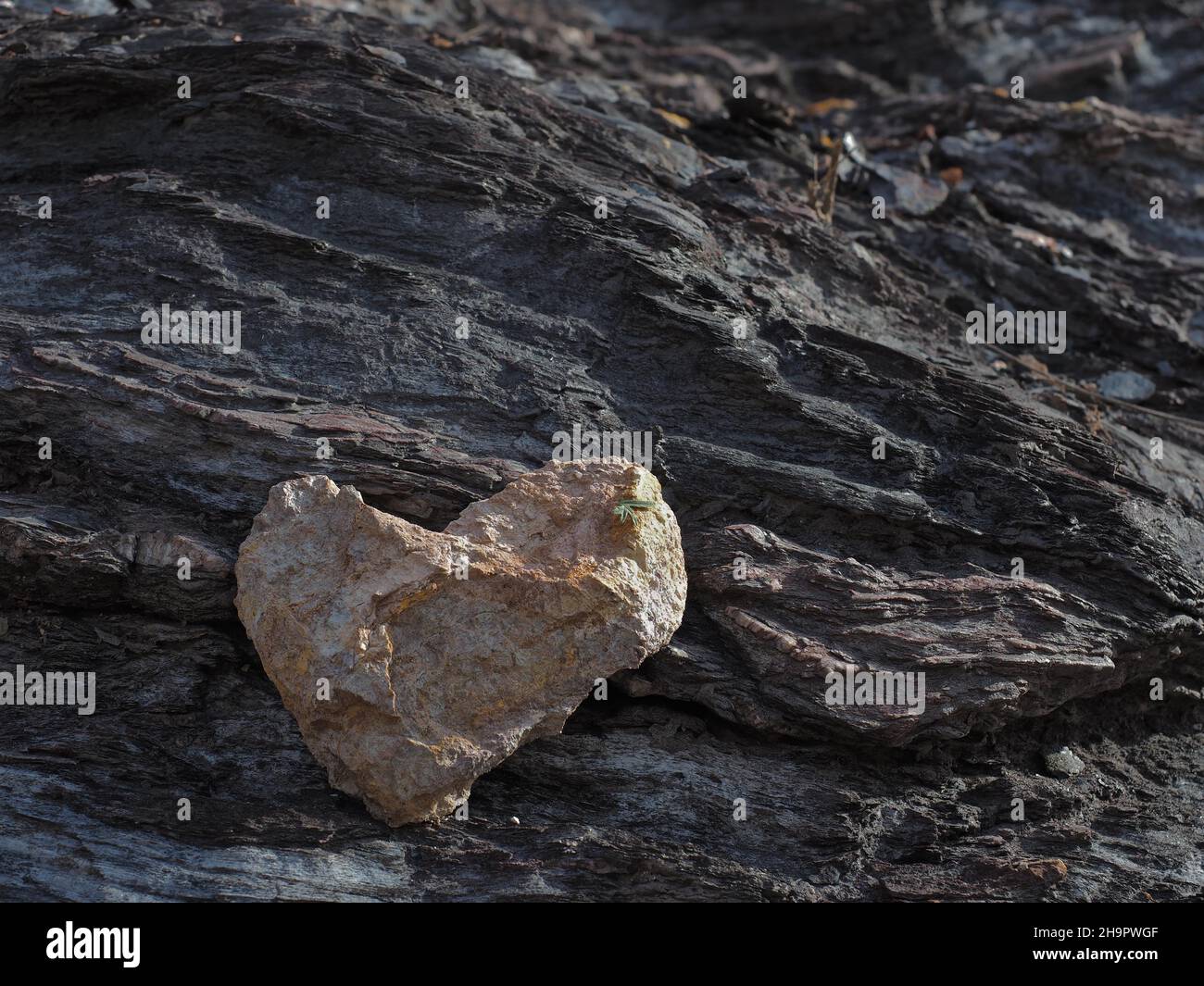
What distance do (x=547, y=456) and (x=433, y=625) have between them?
171cm

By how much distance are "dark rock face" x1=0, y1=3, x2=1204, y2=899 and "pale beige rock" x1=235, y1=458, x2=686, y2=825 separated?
1.17 ft

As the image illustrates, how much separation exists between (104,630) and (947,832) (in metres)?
5.95

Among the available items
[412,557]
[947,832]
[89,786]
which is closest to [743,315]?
[412,557]

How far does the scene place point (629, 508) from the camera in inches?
273

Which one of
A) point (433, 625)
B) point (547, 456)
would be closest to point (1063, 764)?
point (547, 456)

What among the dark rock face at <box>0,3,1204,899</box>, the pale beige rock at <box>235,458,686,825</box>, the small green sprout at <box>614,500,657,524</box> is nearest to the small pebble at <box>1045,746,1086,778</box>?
the dark rock face at <box>0,3,1204,899</box>

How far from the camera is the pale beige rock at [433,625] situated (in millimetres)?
6477

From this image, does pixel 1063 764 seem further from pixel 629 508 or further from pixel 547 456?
pixel 547 456

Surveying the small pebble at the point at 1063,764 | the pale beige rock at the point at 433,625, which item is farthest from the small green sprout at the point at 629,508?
the small pebble at the point at 1063,764

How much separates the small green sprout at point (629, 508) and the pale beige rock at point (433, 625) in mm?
46

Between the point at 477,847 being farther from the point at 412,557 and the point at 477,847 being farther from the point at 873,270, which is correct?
the point at 873,270

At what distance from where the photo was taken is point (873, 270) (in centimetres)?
996

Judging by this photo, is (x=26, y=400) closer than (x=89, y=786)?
No

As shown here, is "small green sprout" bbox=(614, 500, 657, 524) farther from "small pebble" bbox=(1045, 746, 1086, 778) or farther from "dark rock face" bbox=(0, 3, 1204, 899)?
"small pebble" bbox=(1045, 746, 1086, 778)
